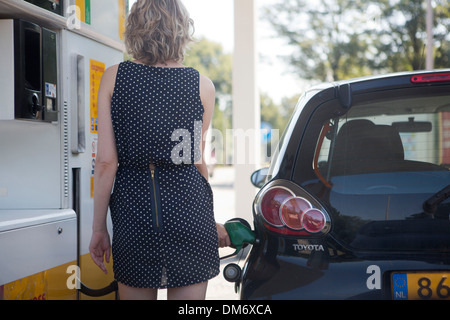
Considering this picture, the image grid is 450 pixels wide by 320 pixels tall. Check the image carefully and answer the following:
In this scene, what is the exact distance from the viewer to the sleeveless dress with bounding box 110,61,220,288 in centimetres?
219

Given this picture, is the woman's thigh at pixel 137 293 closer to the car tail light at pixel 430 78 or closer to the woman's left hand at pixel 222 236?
the woman's left hand at pixel 222 236

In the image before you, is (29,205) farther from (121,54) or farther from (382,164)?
(382,164)

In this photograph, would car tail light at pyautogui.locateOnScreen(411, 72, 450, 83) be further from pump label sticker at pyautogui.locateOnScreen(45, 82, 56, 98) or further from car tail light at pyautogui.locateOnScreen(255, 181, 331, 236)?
pump label sticker at pyautogui.locateOnScreen(45, 82, 56, 98)

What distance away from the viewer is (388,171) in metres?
2.53

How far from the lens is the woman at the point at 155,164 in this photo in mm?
2193

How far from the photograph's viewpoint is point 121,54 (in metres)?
4.47

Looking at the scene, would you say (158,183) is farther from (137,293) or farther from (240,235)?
(240,235)

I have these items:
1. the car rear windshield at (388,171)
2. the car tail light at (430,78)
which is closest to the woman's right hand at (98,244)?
the car rear windshield at (388,171)

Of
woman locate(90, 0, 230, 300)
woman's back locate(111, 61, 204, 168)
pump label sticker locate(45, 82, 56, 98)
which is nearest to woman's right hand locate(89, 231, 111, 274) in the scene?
woman locate(90, 0, 230, 300)

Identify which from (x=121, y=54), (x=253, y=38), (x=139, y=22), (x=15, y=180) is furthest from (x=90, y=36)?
(x=253, y=38)

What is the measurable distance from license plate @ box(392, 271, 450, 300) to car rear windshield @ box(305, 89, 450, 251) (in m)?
0.12

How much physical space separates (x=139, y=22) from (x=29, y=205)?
1.70 metres

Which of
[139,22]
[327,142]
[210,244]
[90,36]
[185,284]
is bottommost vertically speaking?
[185,284]

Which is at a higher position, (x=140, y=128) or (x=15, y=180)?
(x=140, y=128)
